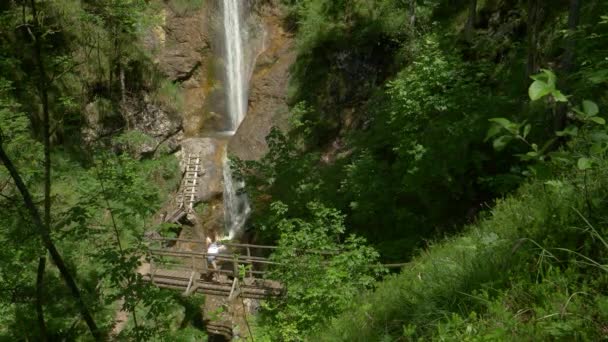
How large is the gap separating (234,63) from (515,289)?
16.5 metres

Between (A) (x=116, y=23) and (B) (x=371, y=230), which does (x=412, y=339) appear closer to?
(B) (x=371, y=230)

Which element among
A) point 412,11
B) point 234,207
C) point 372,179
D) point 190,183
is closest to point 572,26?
point 372,179

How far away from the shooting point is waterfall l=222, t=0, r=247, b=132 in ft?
57.1

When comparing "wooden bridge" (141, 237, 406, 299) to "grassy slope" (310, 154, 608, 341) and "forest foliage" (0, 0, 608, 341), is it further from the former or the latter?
"grassy slope" (310, 154, 608, 341)

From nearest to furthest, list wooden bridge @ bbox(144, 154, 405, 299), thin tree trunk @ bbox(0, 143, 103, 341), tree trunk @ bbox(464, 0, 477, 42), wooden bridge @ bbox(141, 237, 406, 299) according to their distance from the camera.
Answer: thin tree trunk @ bbox(0, 143, 103, 341) → wooden bridge @ bbox(144, 154, 405, 299) → wooden bridge @ bbox(141, 237, 406, 299) → tree trunk @ bbox(464, 0, 477, 42)

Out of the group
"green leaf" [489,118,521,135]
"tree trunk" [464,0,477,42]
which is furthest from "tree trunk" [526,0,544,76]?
"green leaf" [489,118,521,135]

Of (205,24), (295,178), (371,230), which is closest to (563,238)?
(371,230)

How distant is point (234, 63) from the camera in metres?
17.7

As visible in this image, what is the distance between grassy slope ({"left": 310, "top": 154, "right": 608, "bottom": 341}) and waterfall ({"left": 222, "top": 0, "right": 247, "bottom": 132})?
1474 cm

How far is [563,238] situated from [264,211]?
7.94m

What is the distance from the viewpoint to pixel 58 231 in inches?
173

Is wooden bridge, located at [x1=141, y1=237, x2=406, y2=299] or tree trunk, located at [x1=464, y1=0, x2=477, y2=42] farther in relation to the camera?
tree trunk, located at [x1=464, y1=0, x2=477, y2=42]

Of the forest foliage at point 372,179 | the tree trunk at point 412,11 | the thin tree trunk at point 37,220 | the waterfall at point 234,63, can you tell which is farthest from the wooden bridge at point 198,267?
the tree trunk at point 412,11

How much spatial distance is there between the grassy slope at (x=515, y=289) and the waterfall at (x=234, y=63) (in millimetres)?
14740
